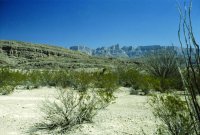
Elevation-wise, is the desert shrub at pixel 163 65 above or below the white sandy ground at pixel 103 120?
above

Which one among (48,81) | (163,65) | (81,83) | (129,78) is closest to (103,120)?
(81,83)

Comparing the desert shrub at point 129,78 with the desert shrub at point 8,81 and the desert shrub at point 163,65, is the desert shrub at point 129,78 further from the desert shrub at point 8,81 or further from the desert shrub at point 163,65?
the desert shrub at point 8,81

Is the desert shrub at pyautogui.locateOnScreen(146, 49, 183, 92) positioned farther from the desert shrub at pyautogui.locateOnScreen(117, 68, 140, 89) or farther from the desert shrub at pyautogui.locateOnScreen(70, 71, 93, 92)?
the desert shrub at pyautogui.locateOnScreen(70, 71, 93, 92)

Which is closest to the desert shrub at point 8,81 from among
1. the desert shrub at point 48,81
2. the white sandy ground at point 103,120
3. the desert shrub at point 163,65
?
the desert shrub at point 48,81

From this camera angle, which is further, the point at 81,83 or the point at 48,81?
the point at 48,81

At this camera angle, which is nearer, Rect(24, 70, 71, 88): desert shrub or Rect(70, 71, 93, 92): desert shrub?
Rect(70, 71, 93, 92): desert shrub

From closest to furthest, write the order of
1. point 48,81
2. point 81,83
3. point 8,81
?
Result: point 81,83 < point 8,81 < point 48,81

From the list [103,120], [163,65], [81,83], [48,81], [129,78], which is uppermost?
[163,65]

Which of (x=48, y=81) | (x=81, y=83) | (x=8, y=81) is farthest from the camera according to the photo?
(x=48, y=81)

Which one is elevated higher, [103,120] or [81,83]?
[81,83]

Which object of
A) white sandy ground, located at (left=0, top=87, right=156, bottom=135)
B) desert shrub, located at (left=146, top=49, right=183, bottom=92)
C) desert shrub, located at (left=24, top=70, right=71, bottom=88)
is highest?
desert shrub, located at (left=146, top=49, right=183, bottom=92)

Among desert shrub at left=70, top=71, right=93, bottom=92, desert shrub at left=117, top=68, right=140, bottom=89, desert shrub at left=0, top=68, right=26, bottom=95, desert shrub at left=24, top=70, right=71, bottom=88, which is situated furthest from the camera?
desert shrub at left=24, top=70, right=71, bottom=88

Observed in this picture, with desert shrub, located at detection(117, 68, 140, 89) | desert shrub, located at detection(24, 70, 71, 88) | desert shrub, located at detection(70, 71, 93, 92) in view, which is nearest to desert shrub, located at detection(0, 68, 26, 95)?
desert shrub, located at detection(24, 70, 71, 88)

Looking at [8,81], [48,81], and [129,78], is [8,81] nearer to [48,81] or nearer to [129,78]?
[48,81]
